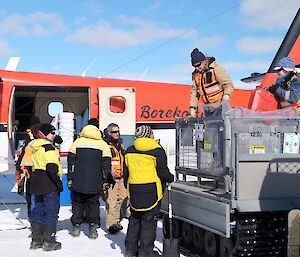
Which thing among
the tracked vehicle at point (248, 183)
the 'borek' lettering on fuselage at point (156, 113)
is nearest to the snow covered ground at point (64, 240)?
the tracked vehicle at point (248, 183)

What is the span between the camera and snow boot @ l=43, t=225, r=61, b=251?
210 inches

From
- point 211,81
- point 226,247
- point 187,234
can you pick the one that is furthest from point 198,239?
point 211,81

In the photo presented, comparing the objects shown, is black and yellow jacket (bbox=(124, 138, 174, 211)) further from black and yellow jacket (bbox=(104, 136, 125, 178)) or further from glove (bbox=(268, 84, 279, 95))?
black and yellow jacket (bbox=(104, 136, 125, 178))

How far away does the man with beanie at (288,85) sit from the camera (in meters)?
4.77

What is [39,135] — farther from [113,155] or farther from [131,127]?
[131,127]

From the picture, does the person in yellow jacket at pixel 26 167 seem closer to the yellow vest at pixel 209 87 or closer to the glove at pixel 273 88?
the yellow vest at pixel 209 87

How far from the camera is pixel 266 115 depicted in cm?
438

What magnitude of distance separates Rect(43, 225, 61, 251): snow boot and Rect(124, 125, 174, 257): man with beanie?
1.03 m

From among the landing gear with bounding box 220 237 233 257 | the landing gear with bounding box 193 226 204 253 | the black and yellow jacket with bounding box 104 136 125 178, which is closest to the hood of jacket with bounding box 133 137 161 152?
the landing gear with bounding box 193 226 204 253

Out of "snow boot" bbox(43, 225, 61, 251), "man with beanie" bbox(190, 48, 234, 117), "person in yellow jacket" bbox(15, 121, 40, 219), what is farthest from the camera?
"person in yellow jacket" bbox(15, 121, 40, 219)

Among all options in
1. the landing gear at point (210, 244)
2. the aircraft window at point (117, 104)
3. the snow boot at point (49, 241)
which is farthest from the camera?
the aircraft window at point (117, 104)

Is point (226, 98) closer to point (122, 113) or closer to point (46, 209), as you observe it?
point (46, 209)

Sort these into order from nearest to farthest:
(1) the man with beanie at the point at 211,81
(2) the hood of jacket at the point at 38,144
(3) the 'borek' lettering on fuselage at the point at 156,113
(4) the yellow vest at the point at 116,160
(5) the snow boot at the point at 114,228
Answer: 1. (1) the man with beanie at the point at 211,81
2. (2) the hood of jacket at the point at 38,144
3. (5) the snow boot at the point at 114,228
4. (4) the yellow vest at the point at 116,160
5. (3) the 'borek' lettering on fuselage at the point at 156,113

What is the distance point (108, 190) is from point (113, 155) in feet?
1.71
